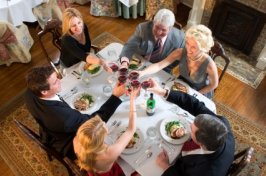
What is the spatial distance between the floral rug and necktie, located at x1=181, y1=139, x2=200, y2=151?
120 cm

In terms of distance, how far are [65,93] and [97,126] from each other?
0.73 meters

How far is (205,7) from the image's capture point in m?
3.81

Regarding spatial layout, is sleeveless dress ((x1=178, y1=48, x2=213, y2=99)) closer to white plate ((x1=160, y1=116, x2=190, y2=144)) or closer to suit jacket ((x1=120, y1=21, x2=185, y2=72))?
suit jacket ((x1=120, y1=21, x2=185, y2=72))

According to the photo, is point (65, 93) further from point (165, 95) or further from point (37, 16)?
point (37, 16)

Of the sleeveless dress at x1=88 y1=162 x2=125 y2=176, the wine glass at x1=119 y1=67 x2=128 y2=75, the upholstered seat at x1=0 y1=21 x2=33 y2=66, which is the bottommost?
the upholstered seat at x1=0 y1=21 x2=33 y2=66

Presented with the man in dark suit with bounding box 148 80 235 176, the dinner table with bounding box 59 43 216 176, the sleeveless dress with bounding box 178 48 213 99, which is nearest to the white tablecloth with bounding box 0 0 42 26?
the dinner table with bounding box 59 43 216 176

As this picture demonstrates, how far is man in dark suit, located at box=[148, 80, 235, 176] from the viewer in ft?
5.10

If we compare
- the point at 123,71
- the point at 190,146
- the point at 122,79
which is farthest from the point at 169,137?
the point at 123,71

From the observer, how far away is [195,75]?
234 cm

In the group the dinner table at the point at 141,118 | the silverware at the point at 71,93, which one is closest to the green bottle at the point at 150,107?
the dinner table at the point at 141,118

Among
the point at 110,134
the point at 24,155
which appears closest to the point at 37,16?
the point at 24,155

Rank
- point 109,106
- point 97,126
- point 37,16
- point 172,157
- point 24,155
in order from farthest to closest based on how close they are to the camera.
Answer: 1. point 37,16
2. point 24,155
3. point 109,106
4. point 172,157
5. point 97,126

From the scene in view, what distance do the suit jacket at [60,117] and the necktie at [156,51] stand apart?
32.8 inches

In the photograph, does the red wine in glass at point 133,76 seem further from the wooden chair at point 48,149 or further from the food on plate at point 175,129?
the wooden chair at point 48,149
